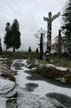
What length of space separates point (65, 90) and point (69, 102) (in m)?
2.82

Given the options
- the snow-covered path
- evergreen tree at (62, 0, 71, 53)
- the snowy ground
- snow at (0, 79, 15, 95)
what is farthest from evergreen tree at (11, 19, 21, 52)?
snow at (0, 79, 15, 95)

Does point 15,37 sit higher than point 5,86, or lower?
higher

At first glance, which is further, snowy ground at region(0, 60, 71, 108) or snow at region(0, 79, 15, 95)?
snow at region(0, 79, 15, 95)

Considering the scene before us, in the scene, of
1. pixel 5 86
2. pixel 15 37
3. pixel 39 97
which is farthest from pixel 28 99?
pixel 15 37

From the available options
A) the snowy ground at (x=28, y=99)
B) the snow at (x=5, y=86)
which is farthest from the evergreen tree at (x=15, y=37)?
the snow at (x=5, y=86)

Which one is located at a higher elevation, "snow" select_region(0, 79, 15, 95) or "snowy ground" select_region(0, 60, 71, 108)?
"snow" select_region(0, 79, 15, 95)

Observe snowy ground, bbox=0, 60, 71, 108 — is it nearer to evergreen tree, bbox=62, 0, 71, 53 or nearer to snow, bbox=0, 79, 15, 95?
snow, bbox=0, 79, 15, 95

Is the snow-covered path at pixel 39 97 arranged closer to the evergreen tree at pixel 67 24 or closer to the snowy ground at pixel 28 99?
the snowy ground at pixel 28 99

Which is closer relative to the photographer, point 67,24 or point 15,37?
point 67,24

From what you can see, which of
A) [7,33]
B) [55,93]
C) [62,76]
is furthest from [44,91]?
[7,33]

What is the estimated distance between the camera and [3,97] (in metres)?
10.9

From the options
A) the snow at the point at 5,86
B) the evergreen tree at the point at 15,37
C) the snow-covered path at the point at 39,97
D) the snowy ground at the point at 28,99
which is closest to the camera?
the snowy ground at the point at 28,99

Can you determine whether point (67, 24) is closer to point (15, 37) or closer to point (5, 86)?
point (15, 37)

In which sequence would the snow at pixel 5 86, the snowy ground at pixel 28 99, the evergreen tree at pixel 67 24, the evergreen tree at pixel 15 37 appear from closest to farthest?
the snowy ground at pixel 28 99, the snow at pixel 5 86, the evergreen tree at pixel 67 24, the evergreen tree at pixel 15 37
